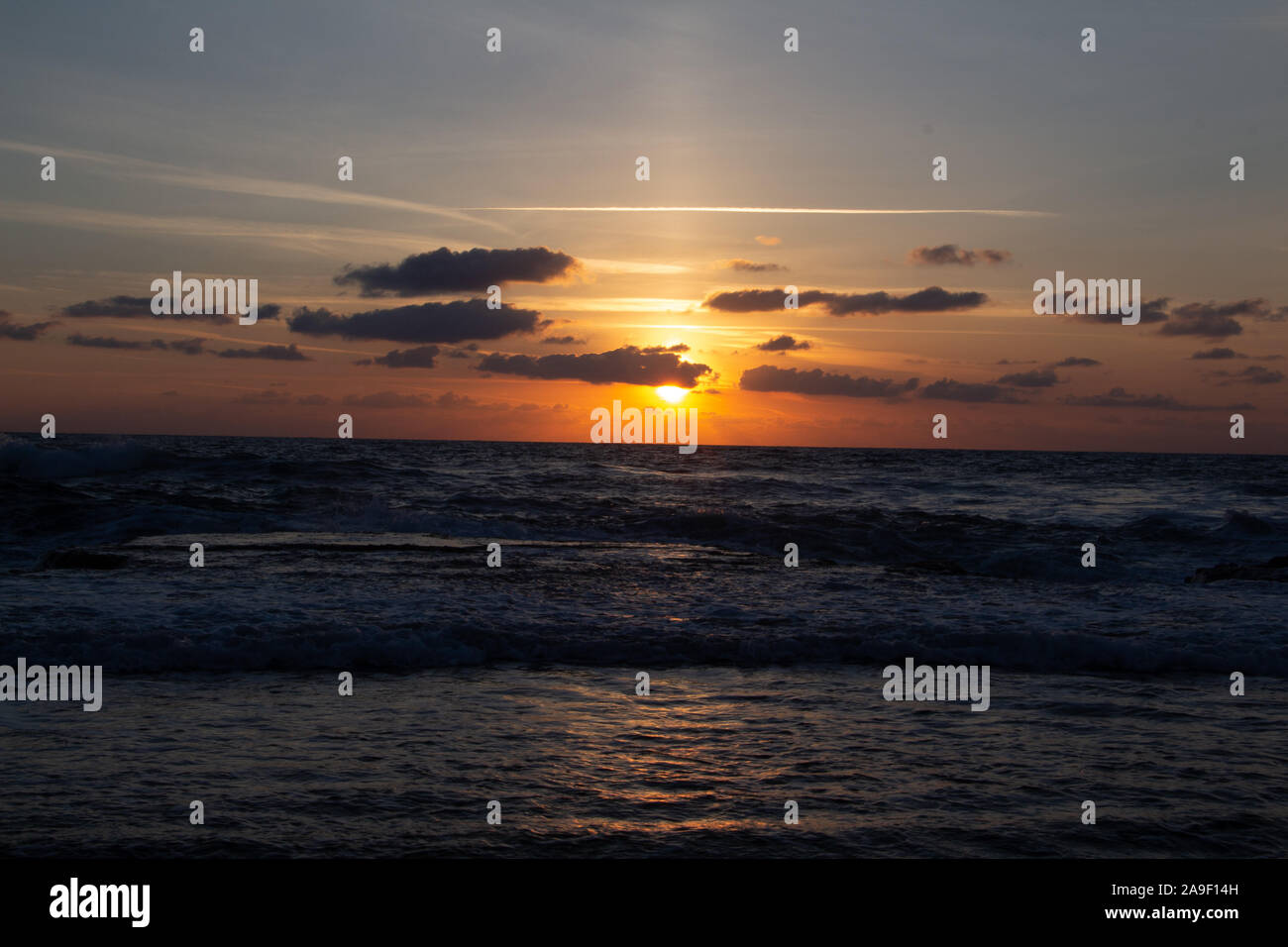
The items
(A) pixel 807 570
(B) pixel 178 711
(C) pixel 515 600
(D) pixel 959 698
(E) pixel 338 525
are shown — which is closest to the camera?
(B) pixel 178 711

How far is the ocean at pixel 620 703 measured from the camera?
6137mm

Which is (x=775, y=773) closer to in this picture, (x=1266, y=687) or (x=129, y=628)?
(x=1266, y=687)

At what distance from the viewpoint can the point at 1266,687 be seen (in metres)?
A: 10.6

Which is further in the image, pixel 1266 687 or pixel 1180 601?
pixel 1180 601

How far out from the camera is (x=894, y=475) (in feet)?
197

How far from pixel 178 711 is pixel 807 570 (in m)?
14.1

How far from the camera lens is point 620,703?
9508 millimetres

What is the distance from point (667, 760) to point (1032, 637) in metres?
7.17

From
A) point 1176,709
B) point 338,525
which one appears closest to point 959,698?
point 1176,709

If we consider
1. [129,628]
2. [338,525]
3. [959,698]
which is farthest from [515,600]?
[338,525]

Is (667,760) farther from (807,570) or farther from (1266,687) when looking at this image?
(807,570)

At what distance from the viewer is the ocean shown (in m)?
6.14

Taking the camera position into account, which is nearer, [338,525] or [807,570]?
[807,570]

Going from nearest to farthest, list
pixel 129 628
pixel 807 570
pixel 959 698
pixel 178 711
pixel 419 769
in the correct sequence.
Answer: pixel 419 769
pixel 178 711
pixel 959 698
pixel 129 628
pixel 807 570
